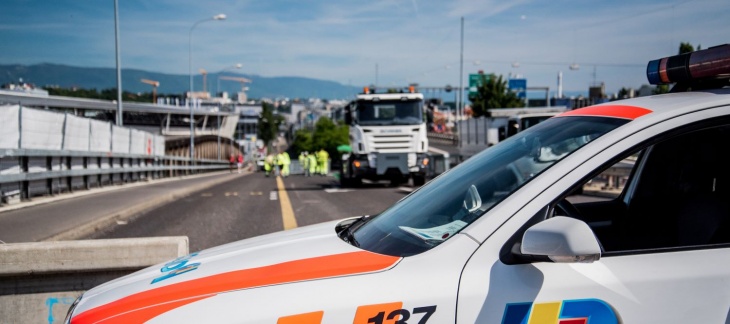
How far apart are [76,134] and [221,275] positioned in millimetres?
14427

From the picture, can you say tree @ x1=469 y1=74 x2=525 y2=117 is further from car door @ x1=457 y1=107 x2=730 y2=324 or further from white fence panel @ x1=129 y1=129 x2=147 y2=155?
car door @ x1=457 y1=107 x2=730 y2=324

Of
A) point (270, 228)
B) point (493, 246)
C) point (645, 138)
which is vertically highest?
point (645, 138)

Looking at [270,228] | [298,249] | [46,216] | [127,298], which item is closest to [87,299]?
[127,298]

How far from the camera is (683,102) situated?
268 centimetres

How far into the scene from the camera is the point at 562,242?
2.24 meters

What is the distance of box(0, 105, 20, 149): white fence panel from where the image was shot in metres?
10.6

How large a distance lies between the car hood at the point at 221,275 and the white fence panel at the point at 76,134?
12879mm

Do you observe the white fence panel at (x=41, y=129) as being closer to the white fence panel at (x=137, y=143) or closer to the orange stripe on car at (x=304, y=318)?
the white fence panel at (x=137, y=143)

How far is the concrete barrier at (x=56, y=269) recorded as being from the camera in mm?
3971

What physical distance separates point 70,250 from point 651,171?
3.55m

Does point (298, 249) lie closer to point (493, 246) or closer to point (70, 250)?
point (493, 246)

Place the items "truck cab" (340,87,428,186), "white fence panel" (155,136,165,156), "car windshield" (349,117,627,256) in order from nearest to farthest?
"car windshield" (349,117,627,256), "truck cab" (340,87,428,186), "white fence panel" (155,136,165,156)

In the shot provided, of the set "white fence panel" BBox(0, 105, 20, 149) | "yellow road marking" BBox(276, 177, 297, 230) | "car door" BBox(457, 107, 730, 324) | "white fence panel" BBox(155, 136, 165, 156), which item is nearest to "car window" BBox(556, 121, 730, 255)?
"car door" BBox(457, 107, 730, 324)

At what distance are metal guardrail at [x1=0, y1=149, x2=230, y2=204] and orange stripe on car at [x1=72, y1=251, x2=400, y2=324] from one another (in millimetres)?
9200
